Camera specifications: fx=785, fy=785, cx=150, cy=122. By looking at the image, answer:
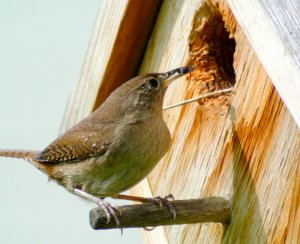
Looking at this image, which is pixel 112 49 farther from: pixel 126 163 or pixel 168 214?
pixel 168 214

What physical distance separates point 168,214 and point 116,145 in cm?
73

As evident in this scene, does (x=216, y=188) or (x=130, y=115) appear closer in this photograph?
(x=216, y=188)

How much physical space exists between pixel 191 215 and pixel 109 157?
0.69 metres

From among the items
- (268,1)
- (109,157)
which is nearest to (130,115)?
(109,157)

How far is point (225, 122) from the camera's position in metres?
3.48

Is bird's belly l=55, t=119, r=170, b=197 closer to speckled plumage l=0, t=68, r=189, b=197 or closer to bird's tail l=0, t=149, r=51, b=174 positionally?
speckled plumage l=0, t=68, r=189, b=197

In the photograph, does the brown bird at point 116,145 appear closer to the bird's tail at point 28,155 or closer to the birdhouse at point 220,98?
the bird's tail at point 28,155

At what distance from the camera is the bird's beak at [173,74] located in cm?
371

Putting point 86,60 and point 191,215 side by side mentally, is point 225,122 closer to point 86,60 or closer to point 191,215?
point 191,215

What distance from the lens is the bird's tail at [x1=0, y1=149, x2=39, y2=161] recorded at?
4633mm

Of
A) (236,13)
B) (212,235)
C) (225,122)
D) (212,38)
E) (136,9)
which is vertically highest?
(136,9)

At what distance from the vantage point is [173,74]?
381 cm

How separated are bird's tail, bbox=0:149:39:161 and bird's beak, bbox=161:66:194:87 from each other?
1069 mm

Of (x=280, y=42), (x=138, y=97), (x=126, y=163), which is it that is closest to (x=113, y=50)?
(x=138, y=97)
